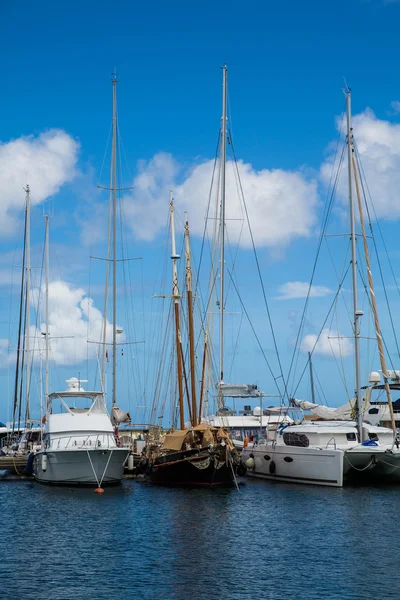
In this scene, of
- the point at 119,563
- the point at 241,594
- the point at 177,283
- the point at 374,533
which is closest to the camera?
the point at 241,594

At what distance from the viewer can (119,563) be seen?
83.9 feet

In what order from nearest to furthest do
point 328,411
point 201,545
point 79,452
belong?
point 201,545
point 79,452
point 328,411

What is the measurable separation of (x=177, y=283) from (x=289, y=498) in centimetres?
1781

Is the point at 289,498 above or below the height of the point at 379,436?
below

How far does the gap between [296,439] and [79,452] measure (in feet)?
44.8

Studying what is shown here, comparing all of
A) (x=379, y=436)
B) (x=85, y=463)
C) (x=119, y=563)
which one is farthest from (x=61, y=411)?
(x=119, y=563)

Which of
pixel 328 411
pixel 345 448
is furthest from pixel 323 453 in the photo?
pixel 328 411

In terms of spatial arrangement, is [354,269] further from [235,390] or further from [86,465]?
[86,465]

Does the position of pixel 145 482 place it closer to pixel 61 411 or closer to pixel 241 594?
pixel 61 411

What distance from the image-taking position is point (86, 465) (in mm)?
43844

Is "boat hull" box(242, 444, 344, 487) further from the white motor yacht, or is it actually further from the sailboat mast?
the white motor yacht

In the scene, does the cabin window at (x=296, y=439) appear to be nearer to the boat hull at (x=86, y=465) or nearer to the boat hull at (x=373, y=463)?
the boat hull at (x=373, y=463)

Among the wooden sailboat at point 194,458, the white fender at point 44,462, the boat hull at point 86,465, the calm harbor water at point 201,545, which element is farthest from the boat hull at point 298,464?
the white fender at point 44,462

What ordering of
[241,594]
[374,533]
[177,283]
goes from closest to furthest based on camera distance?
[241,594] < [374,533] < [177,283]
